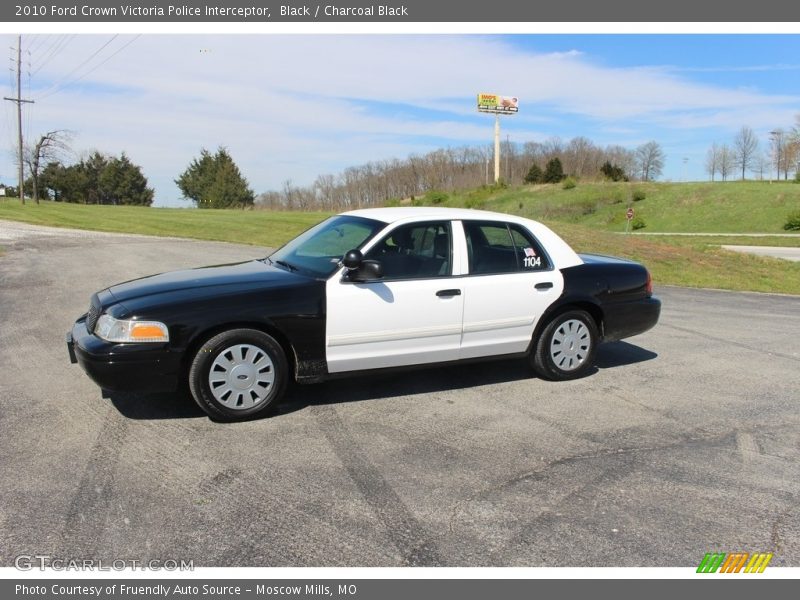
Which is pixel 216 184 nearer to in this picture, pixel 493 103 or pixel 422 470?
pixel 493 103

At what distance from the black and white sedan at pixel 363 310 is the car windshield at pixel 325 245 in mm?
17

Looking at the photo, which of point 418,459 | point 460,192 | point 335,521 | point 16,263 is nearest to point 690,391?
point 418,459

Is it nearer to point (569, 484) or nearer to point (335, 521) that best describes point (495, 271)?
point (569, 484)

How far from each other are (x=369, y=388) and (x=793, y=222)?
4091cm

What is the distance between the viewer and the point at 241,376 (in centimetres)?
471

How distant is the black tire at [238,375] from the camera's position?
4.61 metres

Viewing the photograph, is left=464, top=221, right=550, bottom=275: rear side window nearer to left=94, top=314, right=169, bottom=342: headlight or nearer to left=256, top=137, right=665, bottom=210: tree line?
left=94, top=314, right=169, bottom=342: headlight

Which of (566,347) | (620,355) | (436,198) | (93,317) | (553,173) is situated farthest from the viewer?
(553,173)

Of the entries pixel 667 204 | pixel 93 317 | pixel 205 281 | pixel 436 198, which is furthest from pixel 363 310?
pixel 436 198

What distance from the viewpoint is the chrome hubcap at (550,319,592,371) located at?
595 cm

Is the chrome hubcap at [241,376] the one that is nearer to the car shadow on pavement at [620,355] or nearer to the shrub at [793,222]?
the car shadow on pavement at [620,355]

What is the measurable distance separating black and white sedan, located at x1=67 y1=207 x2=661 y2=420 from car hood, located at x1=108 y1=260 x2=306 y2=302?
20 mm

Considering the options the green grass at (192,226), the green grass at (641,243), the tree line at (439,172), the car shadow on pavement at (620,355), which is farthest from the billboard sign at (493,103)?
the car shadow on pavement at (620,355)

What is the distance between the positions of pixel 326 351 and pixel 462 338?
1.21m
